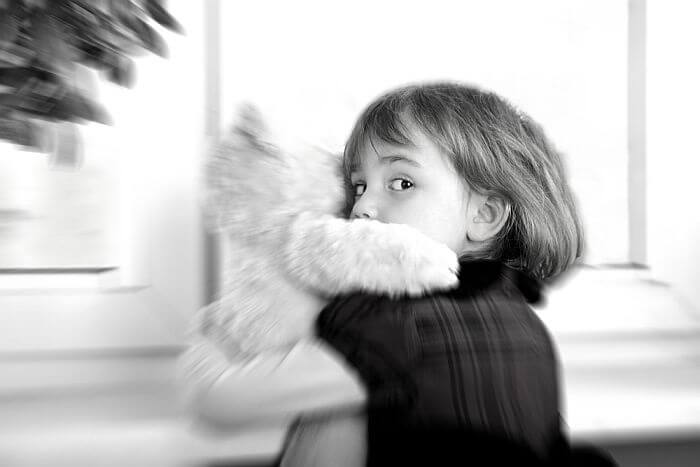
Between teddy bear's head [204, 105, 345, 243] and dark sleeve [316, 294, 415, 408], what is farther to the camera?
teddy bear's head [204, 105, 345, 243]

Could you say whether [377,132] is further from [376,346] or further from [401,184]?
A: [376,346]

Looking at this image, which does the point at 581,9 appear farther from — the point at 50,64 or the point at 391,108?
the point at 50,64

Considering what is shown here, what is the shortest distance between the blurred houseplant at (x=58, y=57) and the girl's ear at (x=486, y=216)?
369 millimetres

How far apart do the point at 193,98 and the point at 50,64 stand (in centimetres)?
56

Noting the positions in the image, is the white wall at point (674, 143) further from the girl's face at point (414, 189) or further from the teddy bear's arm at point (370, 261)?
the teddy bear's arm at point (370, 261)

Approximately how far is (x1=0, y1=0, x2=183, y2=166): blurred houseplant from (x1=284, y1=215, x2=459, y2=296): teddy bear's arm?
0.25 m

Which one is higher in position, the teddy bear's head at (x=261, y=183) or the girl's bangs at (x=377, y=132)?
the girl's bangs at (x=377, y=132)

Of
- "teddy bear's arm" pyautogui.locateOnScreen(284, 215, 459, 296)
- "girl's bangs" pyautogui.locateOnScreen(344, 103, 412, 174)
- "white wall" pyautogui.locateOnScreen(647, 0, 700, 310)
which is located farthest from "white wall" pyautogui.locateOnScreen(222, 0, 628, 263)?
"teddy bear's arm" pyautogui.locateOnScreen(284, 215, 459, 296)

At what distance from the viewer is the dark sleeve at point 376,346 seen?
19.3 inches

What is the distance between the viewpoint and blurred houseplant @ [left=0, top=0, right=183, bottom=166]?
0.54m

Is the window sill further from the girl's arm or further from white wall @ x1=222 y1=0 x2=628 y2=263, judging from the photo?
the girl's arm

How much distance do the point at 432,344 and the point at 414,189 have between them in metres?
0.18

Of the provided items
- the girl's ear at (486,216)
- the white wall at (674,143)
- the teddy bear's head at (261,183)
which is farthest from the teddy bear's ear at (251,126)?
the white wall at (674,143)

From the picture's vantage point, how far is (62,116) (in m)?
0.58
